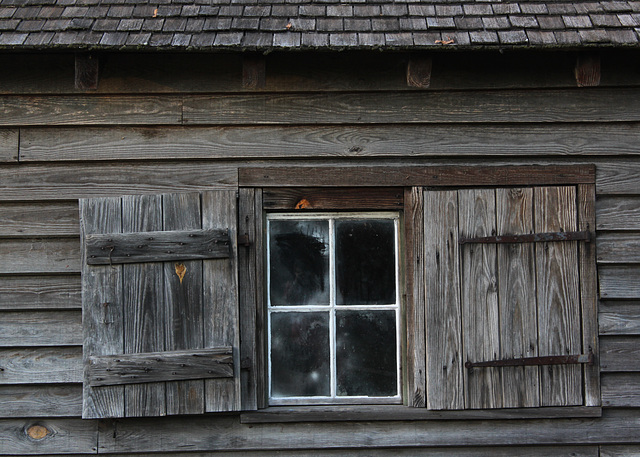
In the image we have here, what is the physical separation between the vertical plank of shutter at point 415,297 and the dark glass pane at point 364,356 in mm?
115

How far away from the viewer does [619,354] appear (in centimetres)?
306

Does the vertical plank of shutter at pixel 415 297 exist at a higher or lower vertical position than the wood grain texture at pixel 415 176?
lower

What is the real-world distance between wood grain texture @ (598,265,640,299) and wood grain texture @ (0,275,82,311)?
290 centimetres

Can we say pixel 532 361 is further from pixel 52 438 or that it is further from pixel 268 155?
pixel 52 438

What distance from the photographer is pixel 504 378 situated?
2979 mm

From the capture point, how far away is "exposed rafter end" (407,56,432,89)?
301 cm

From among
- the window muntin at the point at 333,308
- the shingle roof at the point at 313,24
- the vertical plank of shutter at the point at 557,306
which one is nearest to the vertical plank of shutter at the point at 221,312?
the window muntin at the point at 333,308

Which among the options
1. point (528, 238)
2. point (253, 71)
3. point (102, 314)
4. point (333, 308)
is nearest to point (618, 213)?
point (528, 238)

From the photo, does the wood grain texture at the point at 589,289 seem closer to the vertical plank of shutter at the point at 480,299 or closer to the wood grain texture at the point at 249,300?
the vertical plank of shutter at the point at 480,299

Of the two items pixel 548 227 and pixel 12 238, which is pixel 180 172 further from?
pixel 548 227

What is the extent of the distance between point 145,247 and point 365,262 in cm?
121

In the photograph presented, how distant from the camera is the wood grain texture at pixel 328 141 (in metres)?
3.11

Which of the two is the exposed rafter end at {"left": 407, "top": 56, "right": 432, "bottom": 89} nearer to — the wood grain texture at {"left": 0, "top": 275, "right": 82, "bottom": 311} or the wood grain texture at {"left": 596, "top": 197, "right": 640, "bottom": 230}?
the wood grain texture at {"left": 596, "top": 197, "right": 640, "bottom": 230}

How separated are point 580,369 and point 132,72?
2983 mm
